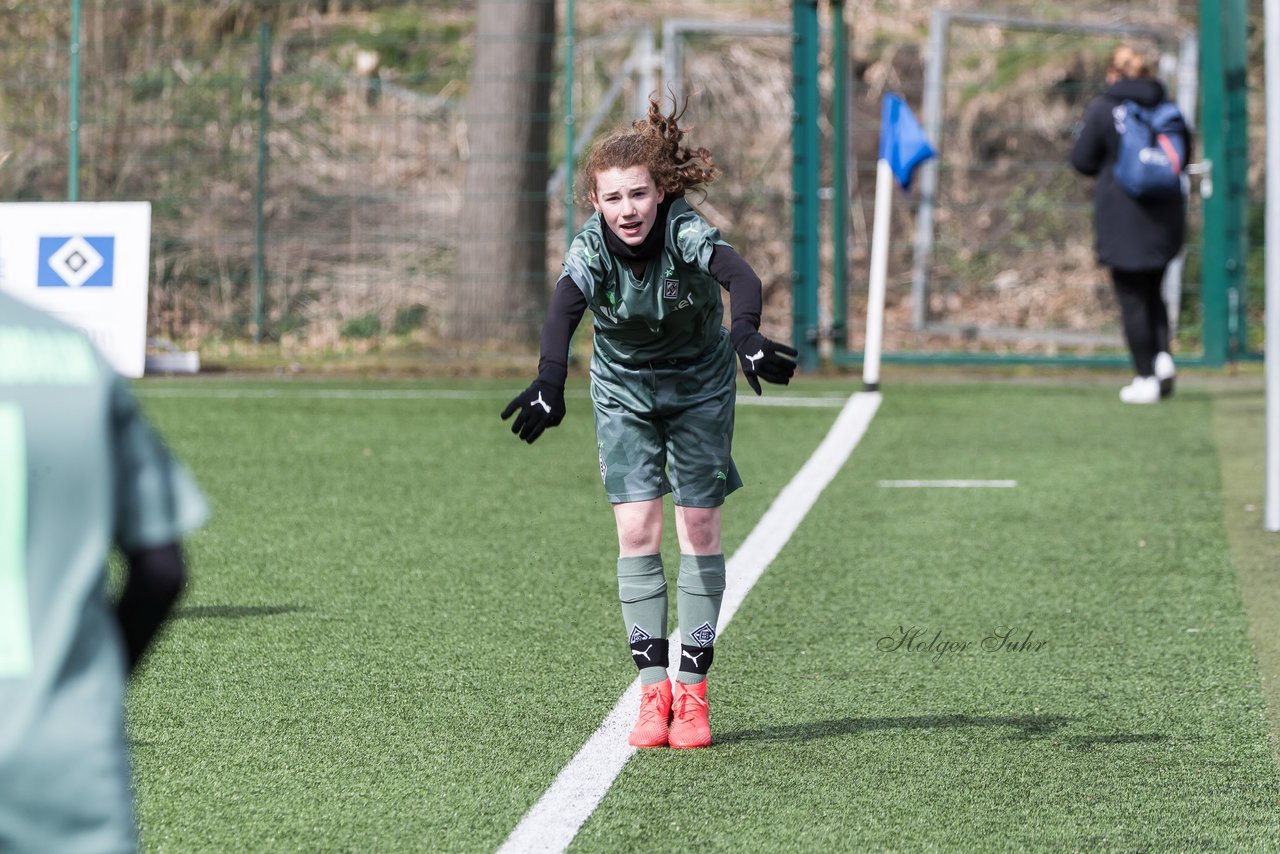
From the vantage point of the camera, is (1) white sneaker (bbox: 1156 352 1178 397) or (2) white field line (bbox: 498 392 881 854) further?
(1) white sneaker (bbox: 1156 352 1178 397)

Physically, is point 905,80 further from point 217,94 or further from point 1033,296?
point 217,94

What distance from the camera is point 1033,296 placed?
59.1ft

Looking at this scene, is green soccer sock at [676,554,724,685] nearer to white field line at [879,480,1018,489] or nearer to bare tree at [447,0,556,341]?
white field line at [879,480,1018,489]

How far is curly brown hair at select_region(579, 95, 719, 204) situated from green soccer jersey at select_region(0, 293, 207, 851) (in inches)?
105

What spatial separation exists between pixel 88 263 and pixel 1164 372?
7266 mm

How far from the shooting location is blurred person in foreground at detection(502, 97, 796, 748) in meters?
4.60

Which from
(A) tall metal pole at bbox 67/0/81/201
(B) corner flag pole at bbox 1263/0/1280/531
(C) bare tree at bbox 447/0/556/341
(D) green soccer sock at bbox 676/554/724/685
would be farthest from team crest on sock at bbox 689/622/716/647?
(A) tall metal pole at bbox 67/0/81/201

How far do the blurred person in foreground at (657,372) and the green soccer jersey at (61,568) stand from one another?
253 centimetres

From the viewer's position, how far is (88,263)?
6.73 metres

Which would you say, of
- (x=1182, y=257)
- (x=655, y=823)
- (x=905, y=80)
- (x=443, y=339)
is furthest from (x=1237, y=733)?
(x=905, y=80)

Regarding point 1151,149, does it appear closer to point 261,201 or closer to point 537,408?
point 261,201

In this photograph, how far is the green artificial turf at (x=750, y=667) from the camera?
4.16 meters

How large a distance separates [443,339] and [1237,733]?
10242 millimetres
